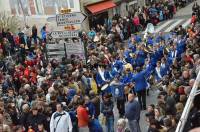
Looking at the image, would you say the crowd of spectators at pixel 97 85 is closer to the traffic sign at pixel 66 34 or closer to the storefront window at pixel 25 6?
the traffic sign at pixel 66 34

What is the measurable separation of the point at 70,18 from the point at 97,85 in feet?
8.38

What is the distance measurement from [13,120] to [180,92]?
15.9 ft

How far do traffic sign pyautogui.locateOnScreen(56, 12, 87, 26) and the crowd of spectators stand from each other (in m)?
1.71

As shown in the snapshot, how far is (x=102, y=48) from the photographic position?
21125 millimetres

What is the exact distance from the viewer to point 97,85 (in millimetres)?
16516

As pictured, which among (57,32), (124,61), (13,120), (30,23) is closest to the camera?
(13,120)

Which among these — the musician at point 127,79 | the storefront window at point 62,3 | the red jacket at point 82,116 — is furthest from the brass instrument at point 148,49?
the storefront window at point 62,3

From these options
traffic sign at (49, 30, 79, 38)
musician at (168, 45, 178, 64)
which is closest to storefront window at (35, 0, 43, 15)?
musician at (168, 45, 178, 64)

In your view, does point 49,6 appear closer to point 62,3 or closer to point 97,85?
point 62,3

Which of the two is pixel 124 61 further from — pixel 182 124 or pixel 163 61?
pixel 182 124

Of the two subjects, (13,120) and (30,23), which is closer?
(13,120)

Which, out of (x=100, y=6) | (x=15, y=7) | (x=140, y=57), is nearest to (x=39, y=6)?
(x=15, y=7)

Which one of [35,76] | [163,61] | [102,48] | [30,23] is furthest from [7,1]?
[163,61]

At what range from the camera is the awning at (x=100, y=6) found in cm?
3219
